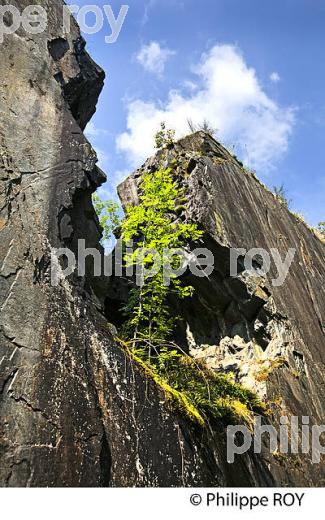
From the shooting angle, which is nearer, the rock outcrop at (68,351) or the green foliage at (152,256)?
the rock outcrop at (68,351)

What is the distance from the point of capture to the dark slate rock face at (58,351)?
16.4 feet

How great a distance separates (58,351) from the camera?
553 centimetres

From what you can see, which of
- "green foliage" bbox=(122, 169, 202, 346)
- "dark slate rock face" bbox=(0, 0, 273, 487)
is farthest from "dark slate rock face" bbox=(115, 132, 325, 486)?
"dark slate rock face" bbox=(0, 0, 273, 487)

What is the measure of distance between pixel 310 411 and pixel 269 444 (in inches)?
67.2

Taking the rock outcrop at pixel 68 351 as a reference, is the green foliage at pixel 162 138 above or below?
above

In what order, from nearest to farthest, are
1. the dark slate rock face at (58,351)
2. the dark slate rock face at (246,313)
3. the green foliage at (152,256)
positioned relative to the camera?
the dark slate rock face at (58,351)
the green foliage at (152,256)
the dark slate rock face at (246,313)

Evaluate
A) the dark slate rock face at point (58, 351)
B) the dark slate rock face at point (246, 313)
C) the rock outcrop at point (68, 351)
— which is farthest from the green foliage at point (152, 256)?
the dark slate rock face at point (246, 313)

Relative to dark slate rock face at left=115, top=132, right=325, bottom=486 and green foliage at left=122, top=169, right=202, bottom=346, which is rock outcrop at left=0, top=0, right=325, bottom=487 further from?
green foliage at left=122, top=169, right=202, bottom=346

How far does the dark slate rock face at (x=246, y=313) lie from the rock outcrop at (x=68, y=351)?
59 mm

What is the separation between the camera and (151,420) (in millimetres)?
5902

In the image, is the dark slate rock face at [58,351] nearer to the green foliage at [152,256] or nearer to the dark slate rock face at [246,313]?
the green foliage at [152,256]

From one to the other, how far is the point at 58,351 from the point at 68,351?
0.12 metres

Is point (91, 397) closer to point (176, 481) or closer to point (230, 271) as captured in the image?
point (176, 481)

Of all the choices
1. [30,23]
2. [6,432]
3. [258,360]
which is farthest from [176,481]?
[30,23]
